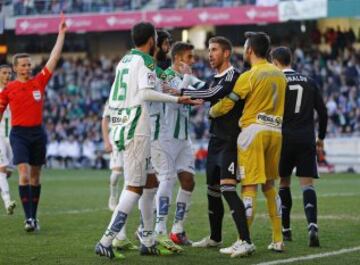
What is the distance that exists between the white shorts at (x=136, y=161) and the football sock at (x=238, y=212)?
39.8 inches

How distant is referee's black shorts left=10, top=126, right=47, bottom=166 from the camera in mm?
13586

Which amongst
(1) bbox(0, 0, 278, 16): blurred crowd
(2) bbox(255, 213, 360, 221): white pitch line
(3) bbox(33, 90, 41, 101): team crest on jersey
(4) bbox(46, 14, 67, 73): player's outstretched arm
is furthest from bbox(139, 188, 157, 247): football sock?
(1) bbox(0, 0, 278, 16): blurred crowd

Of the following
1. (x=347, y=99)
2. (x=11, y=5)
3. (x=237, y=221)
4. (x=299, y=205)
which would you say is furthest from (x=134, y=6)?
(x=237, y=221)

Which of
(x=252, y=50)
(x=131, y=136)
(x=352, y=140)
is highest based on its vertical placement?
(x=252, y=50)

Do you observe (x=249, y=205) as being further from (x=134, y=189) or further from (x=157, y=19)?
(x=157, y=19)

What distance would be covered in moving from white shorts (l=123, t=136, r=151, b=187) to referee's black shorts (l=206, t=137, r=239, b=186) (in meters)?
1.04

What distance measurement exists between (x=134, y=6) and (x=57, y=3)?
4041mm

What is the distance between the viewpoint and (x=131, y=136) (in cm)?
1020

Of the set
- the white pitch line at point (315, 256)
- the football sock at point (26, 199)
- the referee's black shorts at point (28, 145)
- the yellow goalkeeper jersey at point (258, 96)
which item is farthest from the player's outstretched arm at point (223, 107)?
the football sock at point (26, 199)

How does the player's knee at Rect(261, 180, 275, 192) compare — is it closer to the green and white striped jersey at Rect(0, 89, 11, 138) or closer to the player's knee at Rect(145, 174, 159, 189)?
the player's knee at Rect(145, 174, 159, 189)

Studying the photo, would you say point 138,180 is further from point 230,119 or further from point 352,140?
point 352,140

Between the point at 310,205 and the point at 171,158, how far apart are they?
5.82 feet

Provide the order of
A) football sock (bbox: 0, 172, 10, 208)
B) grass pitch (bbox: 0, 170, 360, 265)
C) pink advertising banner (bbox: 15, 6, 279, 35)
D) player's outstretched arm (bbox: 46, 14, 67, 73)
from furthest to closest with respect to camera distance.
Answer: pink advertising banner (bbox: 15, 6, 279, 35) < football sock (bbox: 0, 172, 10, 208) < player's outstretched arm (bbox: 46, 14, 67, 73) < grass pitch (bbox: 0, 170, 360, 265)

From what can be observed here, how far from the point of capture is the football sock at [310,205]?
11.8m
